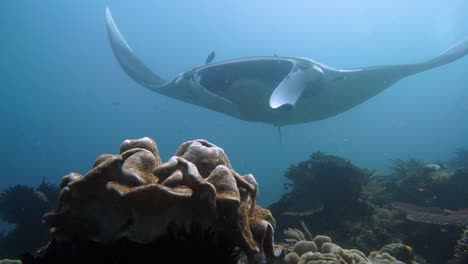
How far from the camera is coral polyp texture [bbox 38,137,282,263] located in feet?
6.38

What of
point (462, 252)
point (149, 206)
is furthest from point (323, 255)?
point (462, 252)

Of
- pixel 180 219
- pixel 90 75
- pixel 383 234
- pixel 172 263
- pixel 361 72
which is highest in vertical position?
pixel 90 75

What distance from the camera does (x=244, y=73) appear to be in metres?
6.81

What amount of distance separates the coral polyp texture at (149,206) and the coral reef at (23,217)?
7251mm

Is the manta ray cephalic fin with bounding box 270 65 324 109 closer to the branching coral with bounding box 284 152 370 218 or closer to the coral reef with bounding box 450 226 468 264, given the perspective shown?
the branching coral with bounding box 284 152 370 218

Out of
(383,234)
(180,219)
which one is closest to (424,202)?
(383,234)

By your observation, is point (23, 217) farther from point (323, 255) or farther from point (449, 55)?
point (449, 55)

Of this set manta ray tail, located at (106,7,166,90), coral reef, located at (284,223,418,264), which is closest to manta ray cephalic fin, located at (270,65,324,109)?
coral reef, located at (284,223,418,264)

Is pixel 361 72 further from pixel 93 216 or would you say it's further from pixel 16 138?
pixel 16 138

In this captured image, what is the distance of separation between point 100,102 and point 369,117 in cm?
11954

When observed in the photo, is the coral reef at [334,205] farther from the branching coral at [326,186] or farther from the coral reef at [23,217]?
the coral reef at [23,217]

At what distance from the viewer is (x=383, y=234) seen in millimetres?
5855

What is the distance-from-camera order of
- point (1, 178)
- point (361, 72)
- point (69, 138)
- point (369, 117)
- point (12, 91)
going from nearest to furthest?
1. point (361, 72)
2. point (1, 178)
3. point (69, 138)
4. point (12, 91)
5. point (369, 117)

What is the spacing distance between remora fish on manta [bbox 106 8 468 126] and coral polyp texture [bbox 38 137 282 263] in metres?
3.12
